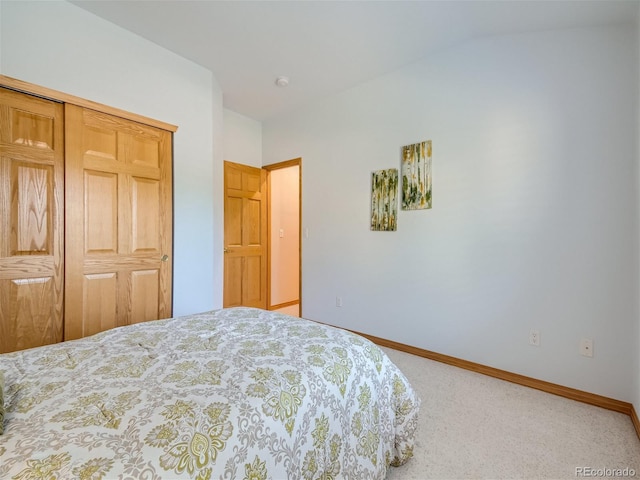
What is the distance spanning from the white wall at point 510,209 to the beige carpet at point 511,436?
0.93ft

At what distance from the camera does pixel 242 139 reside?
12.9ft

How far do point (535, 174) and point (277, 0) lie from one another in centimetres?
219

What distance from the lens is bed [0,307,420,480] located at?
653 millimetres

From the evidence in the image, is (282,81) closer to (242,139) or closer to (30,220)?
(242,139)

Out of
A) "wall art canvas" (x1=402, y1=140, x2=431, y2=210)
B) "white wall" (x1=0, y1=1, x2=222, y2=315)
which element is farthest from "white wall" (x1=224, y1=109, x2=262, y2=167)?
"wall art canvas" (x1=402, y1=140, x2=431, y2=210)

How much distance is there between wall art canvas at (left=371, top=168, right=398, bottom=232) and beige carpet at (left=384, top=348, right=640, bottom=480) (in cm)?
146

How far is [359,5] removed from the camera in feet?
6.75

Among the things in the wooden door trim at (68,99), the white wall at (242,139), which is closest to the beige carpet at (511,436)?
the wooden door trim at (68,99)

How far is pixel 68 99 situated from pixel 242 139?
2.04 metres

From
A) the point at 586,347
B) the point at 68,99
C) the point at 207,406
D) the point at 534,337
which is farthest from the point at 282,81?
the point at 586,347

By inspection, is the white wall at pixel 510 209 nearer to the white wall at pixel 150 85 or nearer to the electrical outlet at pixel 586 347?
the electrical outlet at pixel 586 347

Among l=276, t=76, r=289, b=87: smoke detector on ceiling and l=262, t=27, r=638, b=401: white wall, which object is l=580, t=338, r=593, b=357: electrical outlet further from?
l=276, t=76, r=289, b=87: smoke detector on ceiling

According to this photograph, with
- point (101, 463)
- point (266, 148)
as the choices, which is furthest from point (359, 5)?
point (101, 463)

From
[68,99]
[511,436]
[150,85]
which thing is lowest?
[511,436]
